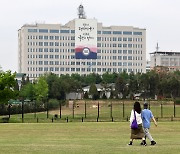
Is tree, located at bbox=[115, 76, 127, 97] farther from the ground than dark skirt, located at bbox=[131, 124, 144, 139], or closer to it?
farther from the ground

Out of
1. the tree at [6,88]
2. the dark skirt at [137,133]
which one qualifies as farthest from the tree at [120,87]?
the dark skirt at [137,133]

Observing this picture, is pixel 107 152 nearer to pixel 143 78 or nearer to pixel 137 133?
pixel 137 133

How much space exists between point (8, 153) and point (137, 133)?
5865mm

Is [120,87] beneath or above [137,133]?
above

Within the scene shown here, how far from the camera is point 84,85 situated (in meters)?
188

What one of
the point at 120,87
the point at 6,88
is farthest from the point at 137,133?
the point at 120,87

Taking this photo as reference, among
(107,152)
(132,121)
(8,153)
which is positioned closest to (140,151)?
(107,152)

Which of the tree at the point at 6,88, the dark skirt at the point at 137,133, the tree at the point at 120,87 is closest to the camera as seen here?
the dark skirt at the point at 137,133

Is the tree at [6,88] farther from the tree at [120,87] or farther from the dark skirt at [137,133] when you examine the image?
the tree at [120,87]

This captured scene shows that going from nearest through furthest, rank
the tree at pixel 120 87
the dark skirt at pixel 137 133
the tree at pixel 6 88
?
1. the dark skirt at pixel 137 133
2. the tree at pixel 6 88
3. the tree at pixel 120 87

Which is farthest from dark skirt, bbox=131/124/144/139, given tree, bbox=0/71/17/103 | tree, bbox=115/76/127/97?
tree, bbox=115/76/127/97

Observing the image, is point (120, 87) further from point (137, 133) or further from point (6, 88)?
point (137, 133)

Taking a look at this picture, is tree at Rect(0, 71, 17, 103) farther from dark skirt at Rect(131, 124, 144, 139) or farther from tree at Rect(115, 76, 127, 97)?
tree at Rect(115, 76, 127, 97)

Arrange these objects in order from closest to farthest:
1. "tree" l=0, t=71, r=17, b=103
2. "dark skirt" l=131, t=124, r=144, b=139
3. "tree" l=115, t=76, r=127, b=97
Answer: "dark skirt" l=131, t=124, r=144, b=139, "tree" l=0, t=71, r=17, b=103, "tree" l=115, t=76, r=127, b=97
